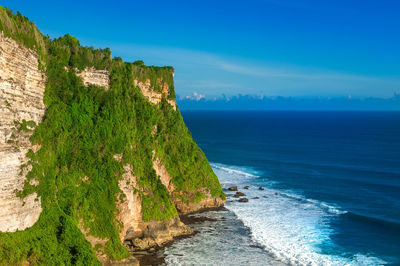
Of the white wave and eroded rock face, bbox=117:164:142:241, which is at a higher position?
eroded rock face, bbox=117:164:142:241

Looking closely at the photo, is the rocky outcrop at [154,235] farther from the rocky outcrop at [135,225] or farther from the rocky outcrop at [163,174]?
the rocky outcrop at [163,174]

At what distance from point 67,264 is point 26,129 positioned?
8709 mm

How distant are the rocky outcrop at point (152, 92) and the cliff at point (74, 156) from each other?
22 centimetres

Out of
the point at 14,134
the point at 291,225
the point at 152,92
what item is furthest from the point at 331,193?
the point at 14,134

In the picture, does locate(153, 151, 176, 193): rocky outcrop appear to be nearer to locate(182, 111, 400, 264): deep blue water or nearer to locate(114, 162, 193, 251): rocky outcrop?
locate(114, 162, 193, 251): rocky outcrop

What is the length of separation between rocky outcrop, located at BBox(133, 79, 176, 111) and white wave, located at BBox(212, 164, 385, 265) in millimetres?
15924

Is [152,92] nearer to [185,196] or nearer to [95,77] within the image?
[95,77]

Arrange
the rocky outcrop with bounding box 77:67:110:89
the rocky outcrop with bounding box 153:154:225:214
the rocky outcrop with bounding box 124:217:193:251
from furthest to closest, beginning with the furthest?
the rocky outcrop with bounding box 153:154:225:214, the rocky outcrop with bounding box 124:217:193:251, the rocky outcrop with bounding box 77:67:110:89

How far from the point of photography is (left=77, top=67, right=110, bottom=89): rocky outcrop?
88.6 feet

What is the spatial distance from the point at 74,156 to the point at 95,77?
23.3 feet

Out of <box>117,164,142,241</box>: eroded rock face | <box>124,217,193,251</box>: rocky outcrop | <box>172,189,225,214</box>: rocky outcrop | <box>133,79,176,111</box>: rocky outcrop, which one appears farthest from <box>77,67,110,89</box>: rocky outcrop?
<box>172,189,225,214</box>: rocky outcrop

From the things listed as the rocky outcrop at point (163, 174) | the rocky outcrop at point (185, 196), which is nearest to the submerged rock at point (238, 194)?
the rocky outcrop at point (185, 196)

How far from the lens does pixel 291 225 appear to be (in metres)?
37.0

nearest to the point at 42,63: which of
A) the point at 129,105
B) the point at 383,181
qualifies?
the point at 129,105
